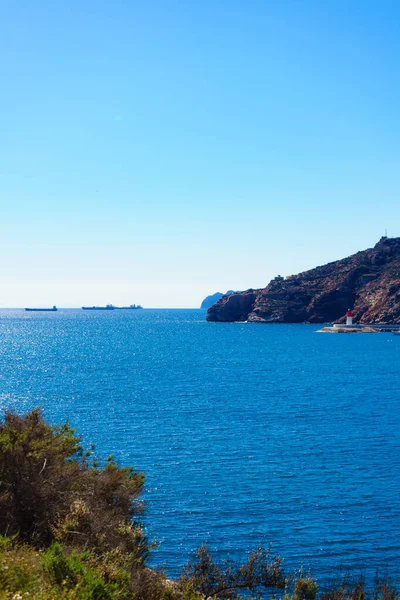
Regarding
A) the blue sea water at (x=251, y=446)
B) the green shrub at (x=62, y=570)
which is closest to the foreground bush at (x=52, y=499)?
the green shrub at (x=62, y=570)

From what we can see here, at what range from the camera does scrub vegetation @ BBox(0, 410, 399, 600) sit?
45.1ft

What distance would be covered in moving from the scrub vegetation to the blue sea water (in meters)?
3.32

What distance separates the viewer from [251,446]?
4006 cm

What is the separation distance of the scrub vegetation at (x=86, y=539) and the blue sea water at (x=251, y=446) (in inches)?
131

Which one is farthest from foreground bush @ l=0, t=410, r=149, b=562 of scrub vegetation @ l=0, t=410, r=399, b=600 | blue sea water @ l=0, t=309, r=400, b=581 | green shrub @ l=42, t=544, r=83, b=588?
blue sea water @ l=0, t=309, r=400, b=581

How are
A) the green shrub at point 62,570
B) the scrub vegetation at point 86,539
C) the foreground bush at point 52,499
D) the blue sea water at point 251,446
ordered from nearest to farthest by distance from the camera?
the green shrub at point 62,570 → the scrub vegetation at point 86,539 → the foreground bush at point 52,499 → the blue sea water at point 251,446

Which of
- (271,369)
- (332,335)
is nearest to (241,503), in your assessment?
(271,369)

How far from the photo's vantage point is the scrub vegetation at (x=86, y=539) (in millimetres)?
13734

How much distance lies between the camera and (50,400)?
59.0m

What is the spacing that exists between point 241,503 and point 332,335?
147600 millimetres

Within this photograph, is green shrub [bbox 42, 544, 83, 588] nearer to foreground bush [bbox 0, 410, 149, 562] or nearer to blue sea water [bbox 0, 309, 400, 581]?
foreground bush [bbox 0, 410, 149, 562]

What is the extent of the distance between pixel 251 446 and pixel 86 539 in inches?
979

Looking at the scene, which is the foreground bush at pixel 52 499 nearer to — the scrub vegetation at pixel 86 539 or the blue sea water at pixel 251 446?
the scrub vegetation at pixel 86 539

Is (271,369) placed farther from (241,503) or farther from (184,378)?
(241,503)
